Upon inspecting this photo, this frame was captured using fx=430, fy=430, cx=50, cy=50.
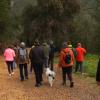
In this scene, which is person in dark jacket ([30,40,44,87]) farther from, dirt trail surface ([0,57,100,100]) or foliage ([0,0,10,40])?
foliage ([0,0,10,40])

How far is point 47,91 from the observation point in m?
17.5

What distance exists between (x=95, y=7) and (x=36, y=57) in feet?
121

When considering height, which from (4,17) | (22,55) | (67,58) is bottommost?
(4,17)

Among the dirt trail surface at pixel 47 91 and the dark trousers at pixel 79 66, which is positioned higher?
the dirt trail surface at pixel 47 91

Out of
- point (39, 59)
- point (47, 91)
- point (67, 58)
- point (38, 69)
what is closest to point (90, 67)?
point (38, 69)

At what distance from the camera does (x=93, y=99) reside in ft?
51.2

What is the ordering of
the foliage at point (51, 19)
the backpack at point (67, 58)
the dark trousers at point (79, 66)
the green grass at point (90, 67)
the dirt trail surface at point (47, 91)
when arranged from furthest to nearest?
the foliage at point (51, 19)
the green grass at point (90, 67)
the dark trousers at point (79, 66)
the backpack at point (67, 58)
the dirt trail surface at point (47, 91)

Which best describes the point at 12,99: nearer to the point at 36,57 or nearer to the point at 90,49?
the point at 36,57

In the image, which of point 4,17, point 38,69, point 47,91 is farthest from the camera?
point 4,17

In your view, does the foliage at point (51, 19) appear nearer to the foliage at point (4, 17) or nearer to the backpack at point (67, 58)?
the foliage at point (4, 17)

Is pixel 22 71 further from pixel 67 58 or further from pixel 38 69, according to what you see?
pixel 67 58

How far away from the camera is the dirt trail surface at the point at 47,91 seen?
53.3 ft

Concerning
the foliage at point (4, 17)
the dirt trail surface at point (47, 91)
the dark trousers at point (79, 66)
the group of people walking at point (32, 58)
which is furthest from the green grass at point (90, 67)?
the foliage at point (4, 17)

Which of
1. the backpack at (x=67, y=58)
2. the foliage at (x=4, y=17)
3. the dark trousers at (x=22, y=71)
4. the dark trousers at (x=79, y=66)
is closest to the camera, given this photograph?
the backpack at (x=67, y=58)
